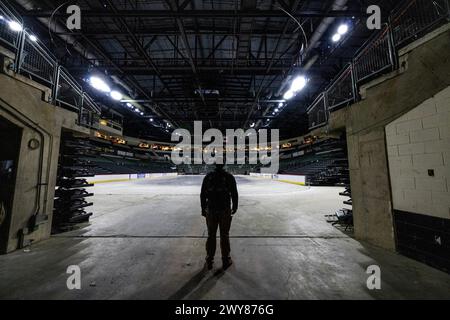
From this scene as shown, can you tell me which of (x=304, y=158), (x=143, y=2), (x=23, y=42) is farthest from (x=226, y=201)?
(x=304, y=158)

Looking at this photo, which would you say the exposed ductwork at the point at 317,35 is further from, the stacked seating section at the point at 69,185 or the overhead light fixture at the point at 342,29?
the stacked seating section at the point at 69,185

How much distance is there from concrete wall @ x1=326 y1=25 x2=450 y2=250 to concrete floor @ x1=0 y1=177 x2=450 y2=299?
599mm

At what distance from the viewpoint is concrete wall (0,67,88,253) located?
3043 mm

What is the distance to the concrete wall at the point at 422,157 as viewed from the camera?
255 cm

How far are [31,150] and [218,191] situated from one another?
3932 mm

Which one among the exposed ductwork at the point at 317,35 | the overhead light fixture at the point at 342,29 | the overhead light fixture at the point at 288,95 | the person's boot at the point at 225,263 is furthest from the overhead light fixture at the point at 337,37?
the person's boot at the point at 225,263

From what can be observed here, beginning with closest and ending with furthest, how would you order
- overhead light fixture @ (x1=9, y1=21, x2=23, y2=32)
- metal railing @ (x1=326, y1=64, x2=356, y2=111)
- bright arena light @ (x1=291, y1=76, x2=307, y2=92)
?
overhead light fixture @ (x1=9, y1=21, x2=23, y2=32)
metal railing @ (x1=326, y1=64, x2=356, y2=111)
bright arena light @ (x1=291, y1=76, x2=307, y2=92)

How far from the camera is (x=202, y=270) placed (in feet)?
8.20

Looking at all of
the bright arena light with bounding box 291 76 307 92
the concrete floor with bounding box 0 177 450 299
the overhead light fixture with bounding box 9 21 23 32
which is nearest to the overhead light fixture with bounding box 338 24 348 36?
the bright arena light with bounding box 291 76 307 92

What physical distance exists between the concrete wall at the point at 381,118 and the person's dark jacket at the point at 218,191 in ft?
9.80

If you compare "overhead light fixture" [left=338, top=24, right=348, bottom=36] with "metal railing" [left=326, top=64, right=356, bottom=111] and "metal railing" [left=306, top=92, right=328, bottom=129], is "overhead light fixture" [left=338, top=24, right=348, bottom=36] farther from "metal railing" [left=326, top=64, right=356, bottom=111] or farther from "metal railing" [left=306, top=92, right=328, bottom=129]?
"metal railing" [left=306, top=92, right=328, bottom=129]

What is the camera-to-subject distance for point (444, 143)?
255cm

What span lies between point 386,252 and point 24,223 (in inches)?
271
